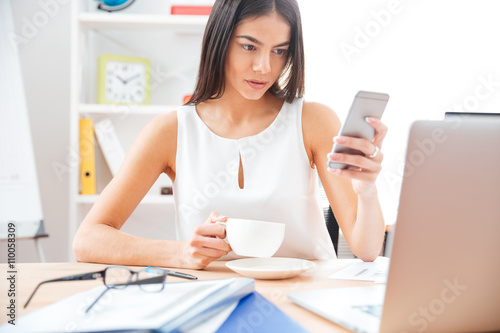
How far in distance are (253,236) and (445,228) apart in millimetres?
433

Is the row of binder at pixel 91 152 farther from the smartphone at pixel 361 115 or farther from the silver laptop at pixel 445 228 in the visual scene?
the silver laptop at pixel 445 228

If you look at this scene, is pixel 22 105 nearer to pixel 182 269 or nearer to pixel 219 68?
pixel 219 68

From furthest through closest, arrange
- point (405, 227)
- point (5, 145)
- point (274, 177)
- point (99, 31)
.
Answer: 1. point (99, 31)
2. point (5, 145)
3. point (274, 177)
4. point (405, 227)

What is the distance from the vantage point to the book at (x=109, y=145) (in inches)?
86.0

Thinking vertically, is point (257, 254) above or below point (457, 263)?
below

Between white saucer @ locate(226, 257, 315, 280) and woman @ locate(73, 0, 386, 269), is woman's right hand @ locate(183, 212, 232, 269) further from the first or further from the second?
woman @ locate(73, 0, 386, 269)

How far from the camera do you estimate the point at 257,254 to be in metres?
0.91

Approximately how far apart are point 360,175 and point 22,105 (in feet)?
5.18

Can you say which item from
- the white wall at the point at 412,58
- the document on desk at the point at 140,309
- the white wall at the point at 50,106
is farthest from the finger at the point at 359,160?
the white wall at the point at 50,106

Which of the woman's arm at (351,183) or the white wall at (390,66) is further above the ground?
the white wall at (390,66)

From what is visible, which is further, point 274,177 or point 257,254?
point 274,177

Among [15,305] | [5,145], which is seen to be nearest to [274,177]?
[15,305]

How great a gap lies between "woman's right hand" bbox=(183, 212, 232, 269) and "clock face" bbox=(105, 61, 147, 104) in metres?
1.52

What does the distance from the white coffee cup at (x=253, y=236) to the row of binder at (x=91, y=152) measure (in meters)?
1.41
